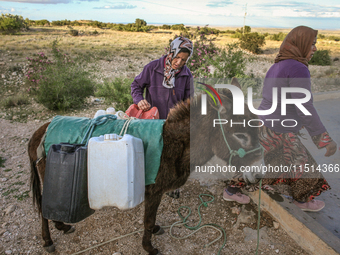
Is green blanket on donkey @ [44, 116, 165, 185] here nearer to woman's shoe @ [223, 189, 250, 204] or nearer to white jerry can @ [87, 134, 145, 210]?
white jerry can @ [87, 134, 145, 210]

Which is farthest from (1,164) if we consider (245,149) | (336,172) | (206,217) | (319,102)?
(319,102)

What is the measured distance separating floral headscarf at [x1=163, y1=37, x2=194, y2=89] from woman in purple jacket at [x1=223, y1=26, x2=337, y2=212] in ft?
3.54

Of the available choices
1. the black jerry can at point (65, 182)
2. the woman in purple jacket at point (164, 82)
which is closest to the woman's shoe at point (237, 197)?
the woman in purple jacket at point (164, 82)

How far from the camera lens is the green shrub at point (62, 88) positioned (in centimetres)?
650

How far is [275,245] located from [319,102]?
6144 mm

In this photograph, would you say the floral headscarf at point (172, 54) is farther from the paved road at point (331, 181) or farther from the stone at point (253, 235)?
the paved road at point (331, 181)

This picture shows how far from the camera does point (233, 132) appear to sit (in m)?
2.05

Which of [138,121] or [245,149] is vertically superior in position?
[138,121]

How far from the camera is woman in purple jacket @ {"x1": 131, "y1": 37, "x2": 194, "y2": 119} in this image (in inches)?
115

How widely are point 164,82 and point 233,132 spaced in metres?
1.31

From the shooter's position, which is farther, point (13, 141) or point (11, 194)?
point (13, 141)

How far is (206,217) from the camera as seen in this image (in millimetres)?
2791

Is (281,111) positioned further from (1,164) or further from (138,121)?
(1,164)

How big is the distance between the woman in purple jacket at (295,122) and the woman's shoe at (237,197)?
54cm
